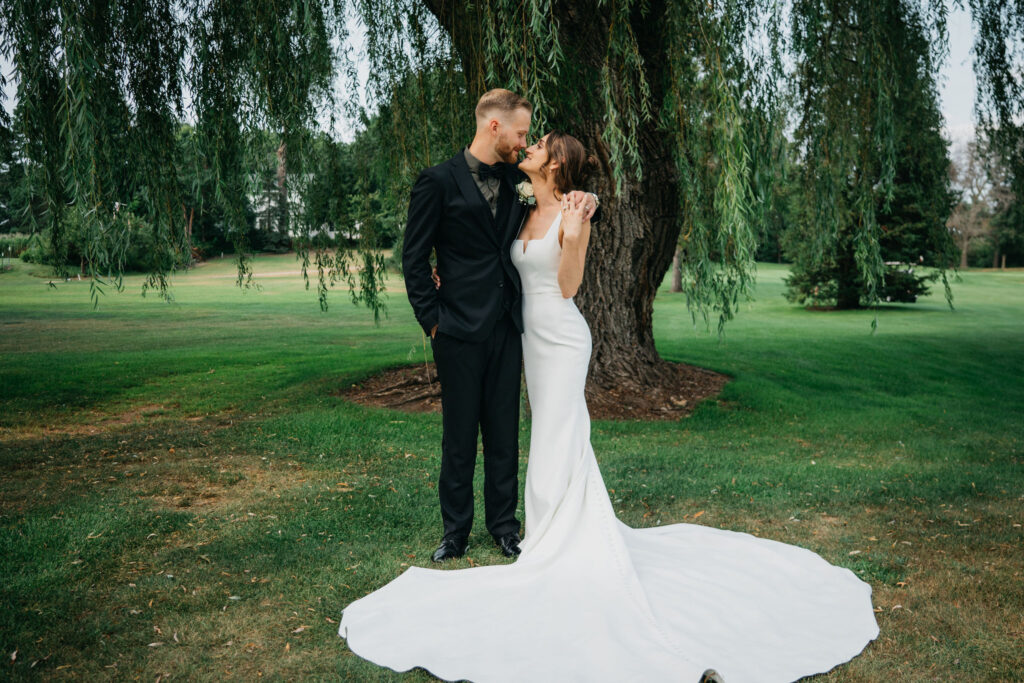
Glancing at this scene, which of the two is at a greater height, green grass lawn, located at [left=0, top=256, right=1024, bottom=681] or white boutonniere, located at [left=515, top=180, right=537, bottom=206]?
white boutonniere, located at [left=515, top=180, right=537, bottom=206]

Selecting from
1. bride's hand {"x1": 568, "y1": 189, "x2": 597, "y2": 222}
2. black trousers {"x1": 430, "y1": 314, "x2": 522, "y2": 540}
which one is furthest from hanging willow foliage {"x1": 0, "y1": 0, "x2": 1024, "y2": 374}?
black trousers {"x1": 430, "y1": 314, "x2": 522, "y2": 540}

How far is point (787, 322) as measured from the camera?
709 inches

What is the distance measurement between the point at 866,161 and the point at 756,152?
1077 millimetres

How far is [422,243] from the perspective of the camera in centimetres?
335

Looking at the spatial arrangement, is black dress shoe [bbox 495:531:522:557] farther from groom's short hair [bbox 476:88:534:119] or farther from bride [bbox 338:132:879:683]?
groom's short hair [bbox 476:88:534:119]

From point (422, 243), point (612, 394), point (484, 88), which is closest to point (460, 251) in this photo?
point (422, 243)

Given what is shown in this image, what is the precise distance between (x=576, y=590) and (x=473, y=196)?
177 centimetres

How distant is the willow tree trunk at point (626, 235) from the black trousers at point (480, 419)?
9.35 ft

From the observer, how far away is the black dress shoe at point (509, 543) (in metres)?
3.62

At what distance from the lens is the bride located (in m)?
2.57

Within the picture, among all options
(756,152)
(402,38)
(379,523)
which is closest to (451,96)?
(402,38)

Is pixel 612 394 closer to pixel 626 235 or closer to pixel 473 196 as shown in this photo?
pixel 626 235

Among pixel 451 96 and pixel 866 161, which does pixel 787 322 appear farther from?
pixel 451 96

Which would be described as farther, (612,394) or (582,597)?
(612,394)
